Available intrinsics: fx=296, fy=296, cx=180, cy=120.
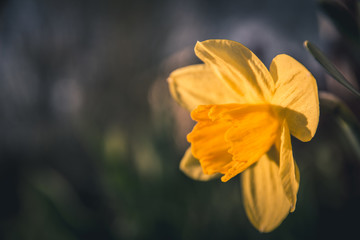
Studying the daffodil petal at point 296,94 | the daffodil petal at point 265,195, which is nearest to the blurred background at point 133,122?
the daffodil petal at point 296,94

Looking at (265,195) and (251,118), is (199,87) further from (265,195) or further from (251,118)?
(265,195)

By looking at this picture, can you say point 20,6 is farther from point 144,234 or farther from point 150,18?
point 144,234

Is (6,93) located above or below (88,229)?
above

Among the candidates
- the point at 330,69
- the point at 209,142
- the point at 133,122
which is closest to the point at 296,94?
the point at 330,69

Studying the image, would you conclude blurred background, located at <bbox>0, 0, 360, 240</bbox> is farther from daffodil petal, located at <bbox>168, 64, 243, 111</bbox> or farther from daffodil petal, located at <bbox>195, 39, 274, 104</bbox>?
daffodil petal, located at <bbox>168, 64, 243, 111</bbox>

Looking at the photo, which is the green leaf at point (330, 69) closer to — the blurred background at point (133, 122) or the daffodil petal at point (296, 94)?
the daffodil petal at point (296, 94)

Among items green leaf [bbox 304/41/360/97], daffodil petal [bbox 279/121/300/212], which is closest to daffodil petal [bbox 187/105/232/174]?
daffodil petal [bbox 279/121/300/212]

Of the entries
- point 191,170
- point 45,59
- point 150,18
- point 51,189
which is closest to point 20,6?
point 45,59
